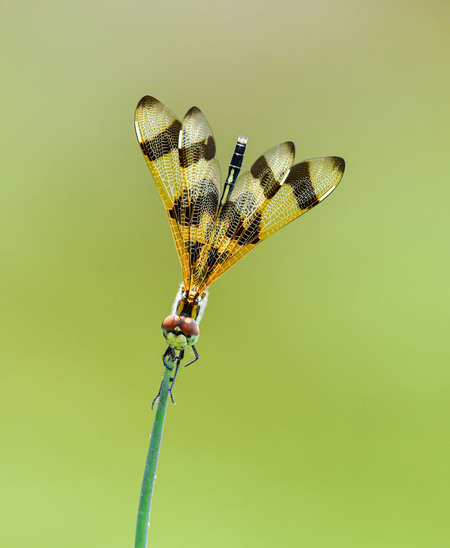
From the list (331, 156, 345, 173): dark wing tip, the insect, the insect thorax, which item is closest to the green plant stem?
the insect thorax

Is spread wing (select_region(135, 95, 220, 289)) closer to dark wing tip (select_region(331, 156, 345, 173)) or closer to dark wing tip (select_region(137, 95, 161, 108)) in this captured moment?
dark wing tip (select_region(137, 95, 161, 108))

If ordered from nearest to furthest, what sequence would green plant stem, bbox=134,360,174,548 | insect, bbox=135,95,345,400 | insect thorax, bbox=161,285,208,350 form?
green plant stem, bbox=134,360,174,548
insect thorax, bbox=161,285,208,350
insect, bbox=135,95,345,400

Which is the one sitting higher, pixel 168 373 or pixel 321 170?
pixel 321 170

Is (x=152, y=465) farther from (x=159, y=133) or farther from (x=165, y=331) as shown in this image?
(x=159, y=133)

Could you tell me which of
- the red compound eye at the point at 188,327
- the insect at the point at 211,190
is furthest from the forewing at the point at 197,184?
the red compound eye at the point at 188,327

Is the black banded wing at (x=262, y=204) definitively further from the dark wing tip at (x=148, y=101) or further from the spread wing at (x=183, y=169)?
the dark wing tip at (x=148, y=101)

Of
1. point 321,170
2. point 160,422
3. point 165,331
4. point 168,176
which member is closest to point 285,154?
point 321,170
